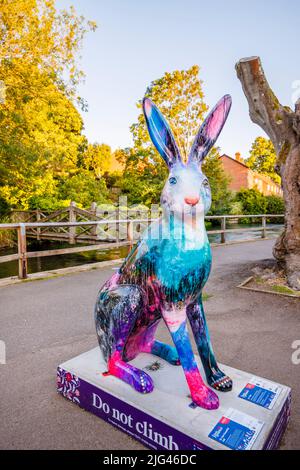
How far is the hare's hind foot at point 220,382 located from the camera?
2.01 m

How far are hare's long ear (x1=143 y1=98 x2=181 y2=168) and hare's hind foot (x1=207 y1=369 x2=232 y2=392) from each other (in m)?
1.34

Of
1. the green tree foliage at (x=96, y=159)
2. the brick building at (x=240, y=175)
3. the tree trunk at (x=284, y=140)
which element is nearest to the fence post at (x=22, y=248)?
the tree trunk at (x=284, y=140)

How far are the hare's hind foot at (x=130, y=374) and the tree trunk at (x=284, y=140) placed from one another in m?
3.93

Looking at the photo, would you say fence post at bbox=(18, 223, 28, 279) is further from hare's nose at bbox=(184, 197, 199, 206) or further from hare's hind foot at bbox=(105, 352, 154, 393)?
hare's nose at bbox=(184, 197, 199, 206)

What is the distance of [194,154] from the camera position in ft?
6.11

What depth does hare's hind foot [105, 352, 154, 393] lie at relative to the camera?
195 cm

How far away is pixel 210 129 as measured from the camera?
5.98 ft

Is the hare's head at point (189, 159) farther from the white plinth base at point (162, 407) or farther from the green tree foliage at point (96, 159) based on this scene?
the green tree foliage at point (96, 159)

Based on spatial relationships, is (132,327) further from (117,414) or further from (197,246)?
(197,246)

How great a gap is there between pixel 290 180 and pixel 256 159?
46850mm

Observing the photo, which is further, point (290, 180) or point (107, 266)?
point (107, 266)

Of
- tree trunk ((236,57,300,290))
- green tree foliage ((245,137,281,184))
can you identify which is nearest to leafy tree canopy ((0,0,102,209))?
tree trunk ((236,57,300,290))

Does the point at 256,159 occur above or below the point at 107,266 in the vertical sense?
above
